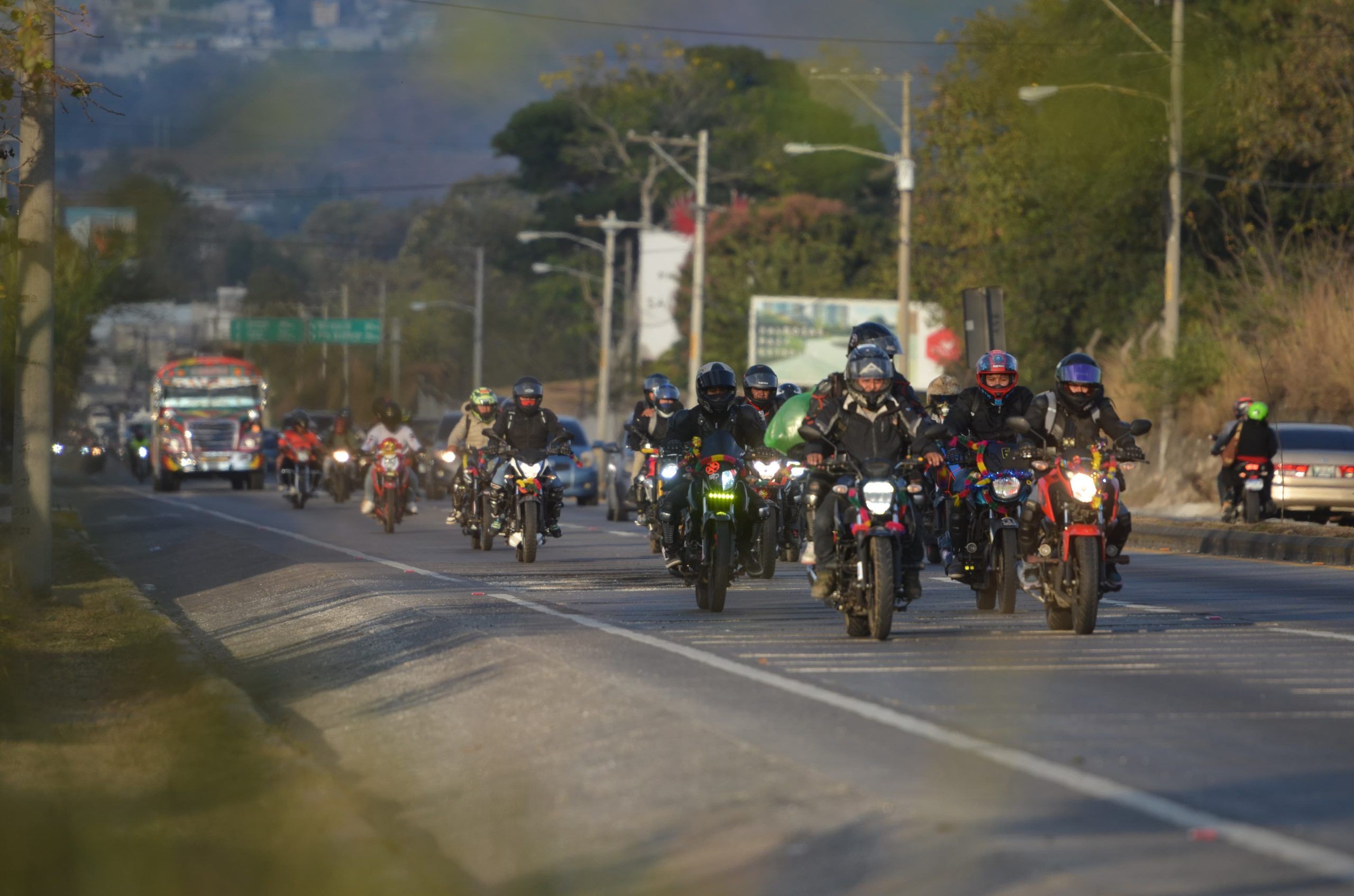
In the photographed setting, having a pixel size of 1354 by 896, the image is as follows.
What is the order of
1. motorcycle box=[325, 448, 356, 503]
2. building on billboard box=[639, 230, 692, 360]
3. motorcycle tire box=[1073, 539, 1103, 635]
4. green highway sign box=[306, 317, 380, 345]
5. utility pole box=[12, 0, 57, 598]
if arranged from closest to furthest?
1. motorcycle tire box=[1073, 539, 1103, 635]
2. utility pole box=[12, 0, 57, 598]
3. motorcycle box=[325, 448, 356, 503]
4. building on billboard box=[639, 230, 692, 360]
5. green highway sign box=[306, 317, 380, 345]

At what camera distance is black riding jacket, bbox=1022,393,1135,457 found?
47.7ft

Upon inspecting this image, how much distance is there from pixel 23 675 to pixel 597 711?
4.52 meters

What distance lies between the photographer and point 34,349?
56.5ft

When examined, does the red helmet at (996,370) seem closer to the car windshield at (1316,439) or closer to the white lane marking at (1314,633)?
the white lane marking at (1314,633)

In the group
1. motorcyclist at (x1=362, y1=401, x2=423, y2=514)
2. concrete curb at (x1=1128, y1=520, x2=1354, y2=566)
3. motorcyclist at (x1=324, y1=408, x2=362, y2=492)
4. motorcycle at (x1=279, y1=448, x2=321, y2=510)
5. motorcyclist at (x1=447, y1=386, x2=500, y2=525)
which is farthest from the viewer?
motorcyclist at (x1=324, y1=408, x2=362, y2=492)

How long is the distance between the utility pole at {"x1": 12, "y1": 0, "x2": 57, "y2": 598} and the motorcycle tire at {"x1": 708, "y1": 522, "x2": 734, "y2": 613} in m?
5.38

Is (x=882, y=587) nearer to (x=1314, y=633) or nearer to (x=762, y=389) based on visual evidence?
(x=1314, y=633)

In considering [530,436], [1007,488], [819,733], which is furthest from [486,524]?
[819,733]

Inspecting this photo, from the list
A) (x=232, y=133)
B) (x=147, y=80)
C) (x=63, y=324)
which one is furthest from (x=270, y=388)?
(x=232, y=133)

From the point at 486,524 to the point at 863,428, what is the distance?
1043 centimetres

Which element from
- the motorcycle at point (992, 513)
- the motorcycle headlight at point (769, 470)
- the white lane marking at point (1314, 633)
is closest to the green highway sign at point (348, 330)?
the motorcycle headlight at point (769, 470)

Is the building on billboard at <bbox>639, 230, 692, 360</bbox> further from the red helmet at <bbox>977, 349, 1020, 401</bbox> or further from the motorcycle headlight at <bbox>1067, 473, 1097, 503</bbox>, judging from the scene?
the motorcycle headlight at <bbox>1067, 473, 1097, 503</bbox>

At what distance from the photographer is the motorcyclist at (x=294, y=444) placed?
3903 cm

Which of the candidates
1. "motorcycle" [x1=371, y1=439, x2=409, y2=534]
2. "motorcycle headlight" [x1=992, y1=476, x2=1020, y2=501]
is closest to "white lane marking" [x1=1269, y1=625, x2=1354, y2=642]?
"motorcycle headlight" [x1=992, y1=476, x2=1020, y2=501]
